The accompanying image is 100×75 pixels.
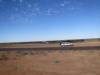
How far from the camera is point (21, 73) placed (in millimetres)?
17984

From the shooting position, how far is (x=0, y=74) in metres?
18.1

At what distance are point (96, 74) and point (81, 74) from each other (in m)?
1.07

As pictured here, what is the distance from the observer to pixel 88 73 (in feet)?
54.3

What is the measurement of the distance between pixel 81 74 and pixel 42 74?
2944 mm

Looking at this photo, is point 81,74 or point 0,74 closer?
point 81,74

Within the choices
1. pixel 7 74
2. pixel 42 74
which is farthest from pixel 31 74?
pixel 7 74

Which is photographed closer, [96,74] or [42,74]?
[96,74]

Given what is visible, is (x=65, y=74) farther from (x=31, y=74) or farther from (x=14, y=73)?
(x=14, y=73)

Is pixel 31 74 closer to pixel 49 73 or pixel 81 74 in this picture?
pixel 49 73

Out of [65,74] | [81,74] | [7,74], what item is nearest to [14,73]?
[7,74]

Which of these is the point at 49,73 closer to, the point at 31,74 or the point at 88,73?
the point at 31,74

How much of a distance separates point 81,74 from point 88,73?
0.55 metres

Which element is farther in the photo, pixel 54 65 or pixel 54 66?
pixel 54 65

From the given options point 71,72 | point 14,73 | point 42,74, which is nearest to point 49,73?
point 42,74
